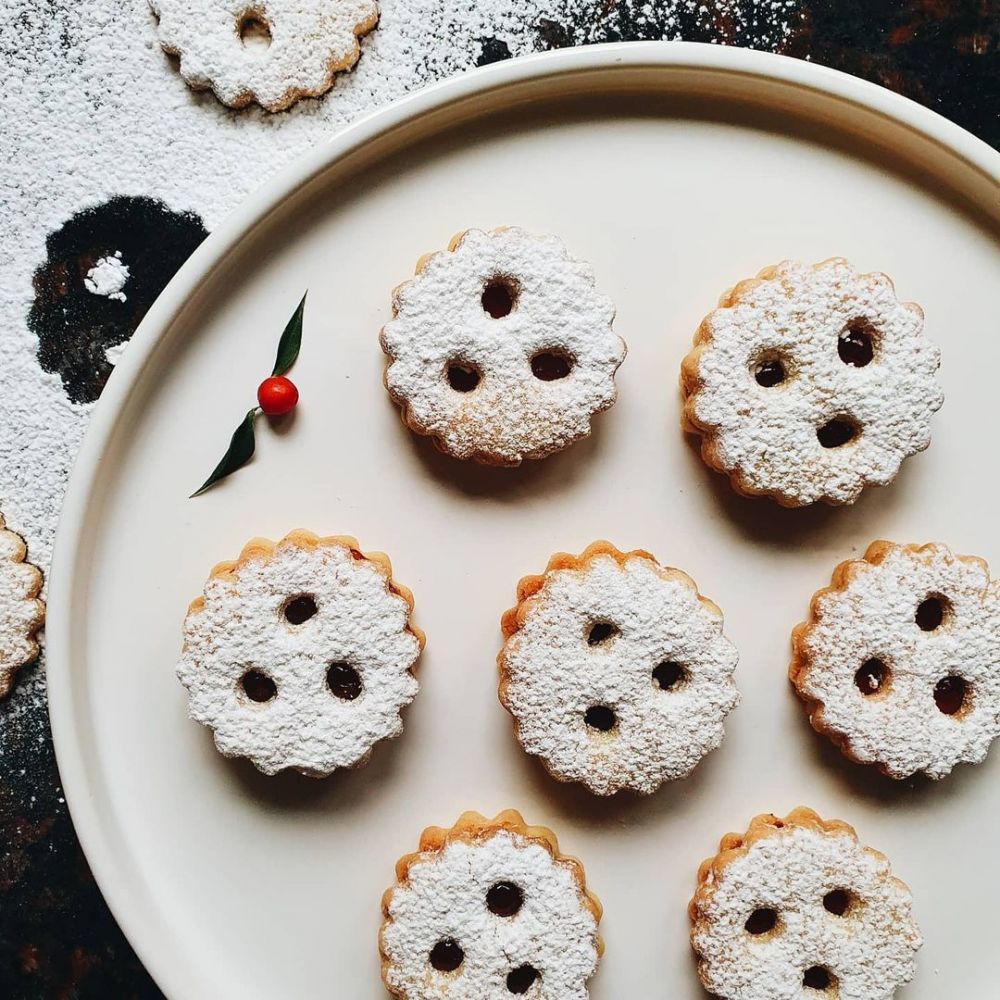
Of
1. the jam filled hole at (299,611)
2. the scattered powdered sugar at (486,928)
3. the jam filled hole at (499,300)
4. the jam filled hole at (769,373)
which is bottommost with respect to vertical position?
the scattered powdered sugar at (486,928)

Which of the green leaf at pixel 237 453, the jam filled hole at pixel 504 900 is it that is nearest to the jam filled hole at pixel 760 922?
the jam filled hole at pixel 504 900

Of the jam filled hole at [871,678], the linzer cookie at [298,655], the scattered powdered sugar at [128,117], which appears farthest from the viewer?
the scattered powdered sugar at [128,117]

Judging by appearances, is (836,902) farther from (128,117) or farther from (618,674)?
(128,117)

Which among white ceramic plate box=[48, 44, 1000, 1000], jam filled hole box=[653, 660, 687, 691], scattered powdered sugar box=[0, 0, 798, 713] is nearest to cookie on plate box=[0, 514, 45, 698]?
scattered powdered sugar box=[0, 0, 798, 713]

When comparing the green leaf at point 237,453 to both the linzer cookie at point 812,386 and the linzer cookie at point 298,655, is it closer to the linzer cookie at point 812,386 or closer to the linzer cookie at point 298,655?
the linzer cookie at point 298,655

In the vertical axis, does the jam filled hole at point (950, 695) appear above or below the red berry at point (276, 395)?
below

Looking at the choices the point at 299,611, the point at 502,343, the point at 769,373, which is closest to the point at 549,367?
the point at 502,343

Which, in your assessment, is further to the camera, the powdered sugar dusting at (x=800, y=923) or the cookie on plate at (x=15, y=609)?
the cookie on plate at (x=15, y=609)
